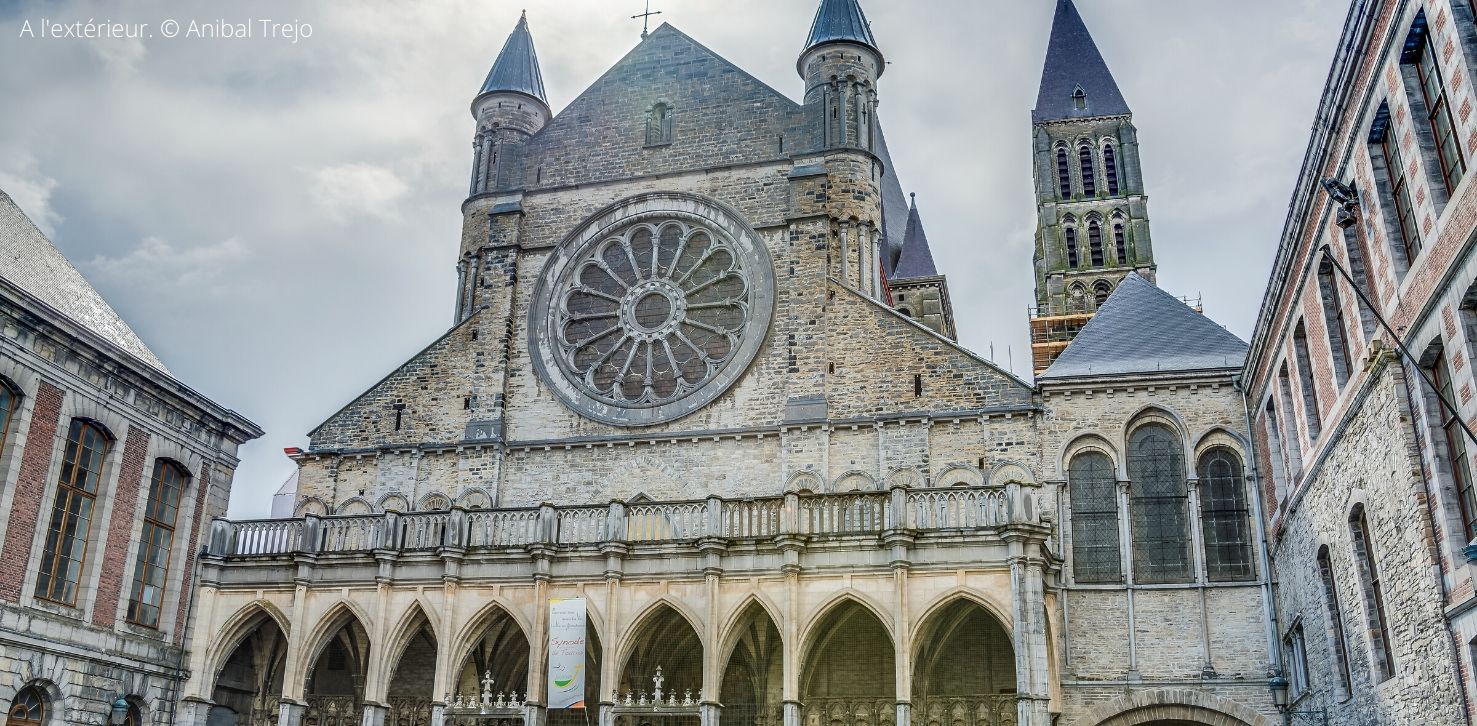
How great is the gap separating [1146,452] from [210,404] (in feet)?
54.0

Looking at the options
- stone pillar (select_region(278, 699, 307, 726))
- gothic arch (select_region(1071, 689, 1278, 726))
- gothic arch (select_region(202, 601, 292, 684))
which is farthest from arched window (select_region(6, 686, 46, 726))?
gothic arch (select_region(1071, 689, 1278, 726))

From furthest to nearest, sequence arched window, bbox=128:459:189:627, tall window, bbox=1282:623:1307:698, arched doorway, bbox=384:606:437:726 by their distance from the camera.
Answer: arched doorway, bbox=384:606:437:726
arched window, bbox=128:459:189:627
tall window, bbox=1282:623:1307:698

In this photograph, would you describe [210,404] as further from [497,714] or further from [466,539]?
[497,714]

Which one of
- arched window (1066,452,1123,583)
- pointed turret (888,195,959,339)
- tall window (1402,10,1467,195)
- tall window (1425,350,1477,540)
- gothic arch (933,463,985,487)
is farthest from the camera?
pointed turret (888,195,959,339)

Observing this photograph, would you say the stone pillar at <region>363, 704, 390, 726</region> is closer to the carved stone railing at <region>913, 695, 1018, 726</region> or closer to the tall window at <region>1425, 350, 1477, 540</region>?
the carved stone railing at <region>913, 695, 1018, 726</region>

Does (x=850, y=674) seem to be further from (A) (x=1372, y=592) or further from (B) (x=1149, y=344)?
(A) (x=1372, y=592)

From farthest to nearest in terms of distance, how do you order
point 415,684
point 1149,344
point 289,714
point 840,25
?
point 840,25
point 415,684
point 1149,344
point 289,714

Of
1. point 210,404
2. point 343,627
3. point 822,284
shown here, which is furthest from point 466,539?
point 822,284

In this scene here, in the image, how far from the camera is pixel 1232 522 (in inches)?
818

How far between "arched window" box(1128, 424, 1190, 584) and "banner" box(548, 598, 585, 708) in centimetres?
924

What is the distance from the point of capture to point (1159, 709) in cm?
1966

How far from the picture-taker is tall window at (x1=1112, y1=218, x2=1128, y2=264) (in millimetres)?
41872

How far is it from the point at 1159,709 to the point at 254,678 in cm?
1526

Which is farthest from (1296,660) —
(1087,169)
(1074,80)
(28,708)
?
(1074,80)
